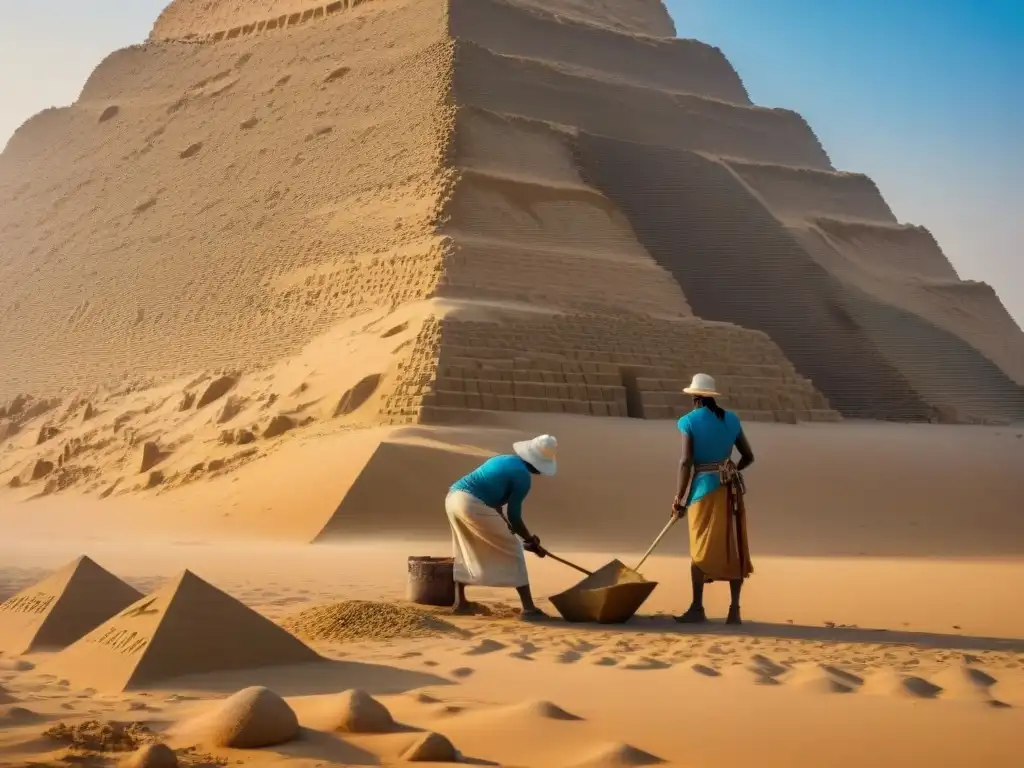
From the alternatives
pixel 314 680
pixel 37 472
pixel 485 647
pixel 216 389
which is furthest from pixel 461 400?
pixel 314 680

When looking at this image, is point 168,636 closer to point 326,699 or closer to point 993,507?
point 326,699

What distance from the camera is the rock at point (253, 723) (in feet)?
11.4

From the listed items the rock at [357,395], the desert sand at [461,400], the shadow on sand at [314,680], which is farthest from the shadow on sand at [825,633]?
the rock at [357,395]

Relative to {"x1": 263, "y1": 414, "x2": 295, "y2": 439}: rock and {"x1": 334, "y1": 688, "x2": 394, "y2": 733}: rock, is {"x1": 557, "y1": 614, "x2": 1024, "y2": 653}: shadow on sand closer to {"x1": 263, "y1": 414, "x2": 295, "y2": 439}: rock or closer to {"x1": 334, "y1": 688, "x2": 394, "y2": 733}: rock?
{"x1": 334, "y1": 688, "x2": 394, "y2": 733}: rock

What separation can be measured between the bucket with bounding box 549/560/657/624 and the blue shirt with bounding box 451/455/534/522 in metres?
0.51

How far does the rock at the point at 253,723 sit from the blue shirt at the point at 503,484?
3.21 m

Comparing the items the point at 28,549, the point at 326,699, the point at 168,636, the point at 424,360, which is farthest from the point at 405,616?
the point at 424,360

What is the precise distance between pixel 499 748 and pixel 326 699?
739mm

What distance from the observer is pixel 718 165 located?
1237 inches

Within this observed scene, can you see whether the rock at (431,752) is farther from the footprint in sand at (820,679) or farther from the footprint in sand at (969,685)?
the footprint in sand at (969,685)

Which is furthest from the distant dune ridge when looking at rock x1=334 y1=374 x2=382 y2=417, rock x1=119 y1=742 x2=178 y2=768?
rock x1=119 y1=742 x2=178 y2=768

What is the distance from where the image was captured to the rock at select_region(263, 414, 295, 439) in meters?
17.8

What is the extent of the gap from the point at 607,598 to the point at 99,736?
11.2 ft

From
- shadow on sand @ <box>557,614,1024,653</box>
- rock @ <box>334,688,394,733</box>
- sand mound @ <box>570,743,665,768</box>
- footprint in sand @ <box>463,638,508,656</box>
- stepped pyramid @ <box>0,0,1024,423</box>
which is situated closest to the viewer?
sand mound @ <box>570,743,665,768</box>
